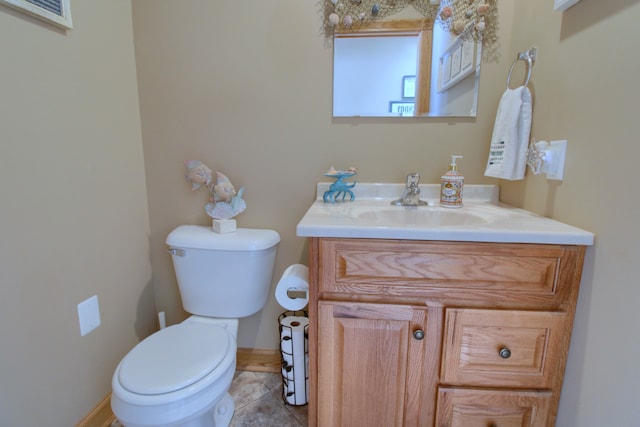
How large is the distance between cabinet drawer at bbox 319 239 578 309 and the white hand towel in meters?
0.38

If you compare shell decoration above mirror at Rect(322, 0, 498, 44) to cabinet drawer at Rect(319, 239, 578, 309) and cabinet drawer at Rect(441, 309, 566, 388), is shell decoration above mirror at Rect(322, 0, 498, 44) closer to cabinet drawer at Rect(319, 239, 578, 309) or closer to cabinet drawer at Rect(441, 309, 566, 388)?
cabinet drawer at Rect(319, 239, 578, 309)

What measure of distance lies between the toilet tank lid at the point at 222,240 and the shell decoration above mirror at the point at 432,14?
→ 2.86 ft

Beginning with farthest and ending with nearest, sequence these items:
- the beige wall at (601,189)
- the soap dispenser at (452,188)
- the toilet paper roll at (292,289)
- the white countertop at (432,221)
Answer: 1. the soap dispenser at (452,188)
2. the toilet paper roll at (292,289)
3. the white countertop at (432,221)
4. the beige wall at (601,189)

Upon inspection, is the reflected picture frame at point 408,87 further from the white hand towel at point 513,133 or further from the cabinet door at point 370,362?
the cabinet door at point 370,362

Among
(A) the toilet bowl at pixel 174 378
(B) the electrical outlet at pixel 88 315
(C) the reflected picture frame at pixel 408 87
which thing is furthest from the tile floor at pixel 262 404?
(C) the reflected picture frame at pixel 408 87

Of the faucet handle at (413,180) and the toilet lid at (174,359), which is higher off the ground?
the faucet handle at (413,180)

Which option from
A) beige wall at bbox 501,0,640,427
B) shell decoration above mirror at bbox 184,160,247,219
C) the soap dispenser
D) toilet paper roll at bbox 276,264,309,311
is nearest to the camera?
beige wall at bbox 501,0,640,427

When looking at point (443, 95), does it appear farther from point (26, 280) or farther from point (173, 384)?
point (26, 280)

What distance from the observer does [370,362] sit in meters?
0.89

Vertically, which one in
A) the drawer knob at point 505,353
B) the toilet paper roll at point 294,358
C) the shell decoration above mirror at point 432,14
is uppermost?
the shell decoration above mirror at point 432,14

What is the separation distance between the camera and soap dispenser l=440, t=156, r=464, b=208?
46.0 inches

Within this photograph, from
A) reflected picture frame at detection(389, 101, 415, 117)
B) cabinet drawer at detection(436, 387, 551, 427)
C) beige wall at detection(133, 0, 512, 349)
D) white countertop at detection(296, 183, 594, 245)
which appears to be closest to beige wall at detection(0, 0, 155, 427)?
beige wall at detection(133, 0, 512, 349)

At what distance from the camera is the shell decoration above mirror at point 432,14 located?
1.18 metres

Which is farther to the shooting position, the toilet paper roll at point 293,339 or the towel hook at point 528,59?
the toilet paper roll at point 293,339
